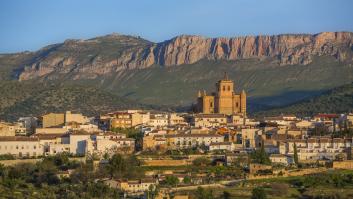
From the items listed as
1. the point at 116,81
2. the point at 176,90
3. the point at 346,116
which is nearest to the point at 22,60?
the point at 116,81

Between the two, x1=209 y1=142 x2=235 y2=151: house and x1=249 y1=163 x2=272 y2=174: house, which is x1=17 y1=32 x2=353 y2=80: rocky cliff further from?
x1=249 y1=163 x2=272 y2=174: house

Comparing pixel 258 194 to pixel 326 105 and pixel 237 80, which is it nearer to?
pixel 326 105

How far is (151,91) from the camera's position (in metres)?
179

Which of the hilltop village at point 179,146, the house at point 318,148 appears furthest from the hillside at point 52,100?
the house at point 318,148

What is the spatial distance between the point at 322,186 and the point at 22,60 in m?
132

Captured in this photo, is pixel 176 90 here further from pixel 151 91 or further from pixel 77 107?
pixel 77 107

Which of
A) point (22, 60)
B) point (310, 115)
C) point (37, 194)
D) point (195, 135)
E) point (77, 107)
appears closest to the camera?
point (37, 194)

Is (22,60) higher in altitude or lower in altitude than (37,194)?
higher

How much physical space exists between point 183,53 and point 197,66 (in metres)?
3.20

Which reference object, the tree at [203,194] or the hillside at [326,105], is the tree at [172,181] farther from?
the hillside at [326,105]

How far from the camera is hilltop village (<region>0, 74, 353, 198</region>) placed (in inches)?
2827

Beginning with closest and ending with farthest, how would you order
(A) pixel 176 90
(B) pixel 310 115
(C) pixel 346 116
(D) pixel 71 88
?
(C) pixel 346 116 → (B) pixel 310 115 → (D) pixel 71 88 → (A) pixel 176 90

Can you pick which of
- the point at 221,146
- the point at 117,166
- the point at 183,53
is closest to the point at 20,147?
the point at 117,166

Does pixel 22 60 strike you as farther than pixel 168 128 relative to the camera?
Yes
